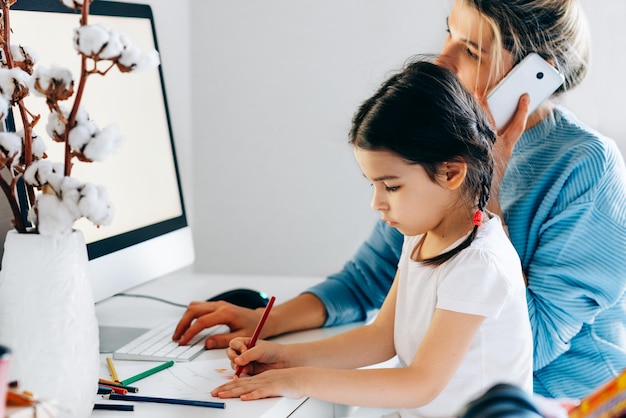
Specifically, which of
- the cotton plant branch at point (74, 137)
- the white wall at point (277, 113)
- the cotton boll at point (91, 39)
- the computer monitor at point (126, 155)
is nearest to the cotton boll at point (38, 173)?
the cotton plant branch at point (74, 137)

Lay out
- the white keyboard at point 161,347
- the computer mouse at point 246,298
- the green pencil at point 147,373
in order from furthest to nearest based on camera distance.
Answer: the computer mouse at point 246,298 → the white keyboard at point 161,347 → the green pencil at point 147,373

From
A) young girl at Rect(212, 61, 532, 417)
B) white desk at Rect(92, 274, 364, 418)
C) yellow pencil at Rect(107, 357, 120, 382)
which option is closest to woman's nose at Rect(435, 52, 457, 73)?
young girl at Rect(212, 61, 532, 417)

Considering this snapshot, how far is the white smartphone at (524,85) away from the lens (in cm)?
134

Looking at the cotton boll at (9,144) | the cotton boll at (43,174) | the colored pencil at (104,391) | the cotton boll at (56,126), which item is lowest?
Result: the colored pencil at (104,391)

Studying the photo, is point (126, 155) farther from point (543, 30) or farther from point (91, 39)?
point (543, 30)

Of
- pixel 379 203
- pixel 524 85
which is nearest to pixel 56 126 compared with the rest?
pixel 379 203

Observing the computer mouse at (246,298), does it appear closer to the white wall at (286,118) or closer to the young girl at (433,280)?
the young girl at (433,280)

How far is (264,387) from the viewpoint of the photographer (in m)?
0.98

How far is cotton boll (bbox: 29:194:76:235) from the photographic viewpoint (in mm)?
792

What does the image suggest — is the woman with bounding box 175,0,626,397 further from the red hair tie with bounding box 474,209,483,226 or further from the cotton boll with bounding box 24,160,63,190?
the cotton boll with bounding box 24,160,63,190

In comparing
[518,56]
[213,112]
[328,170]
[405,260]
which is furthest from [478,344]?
[213,112]

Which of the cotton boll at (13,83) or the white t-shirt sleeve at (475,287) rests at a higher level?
the cotton boll at (13,83)

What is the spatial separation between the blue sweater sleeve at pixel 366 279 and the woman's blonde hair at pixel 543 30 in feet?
1.16

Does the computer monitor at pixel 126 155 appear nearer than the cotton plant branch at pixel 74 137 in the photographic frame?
No
